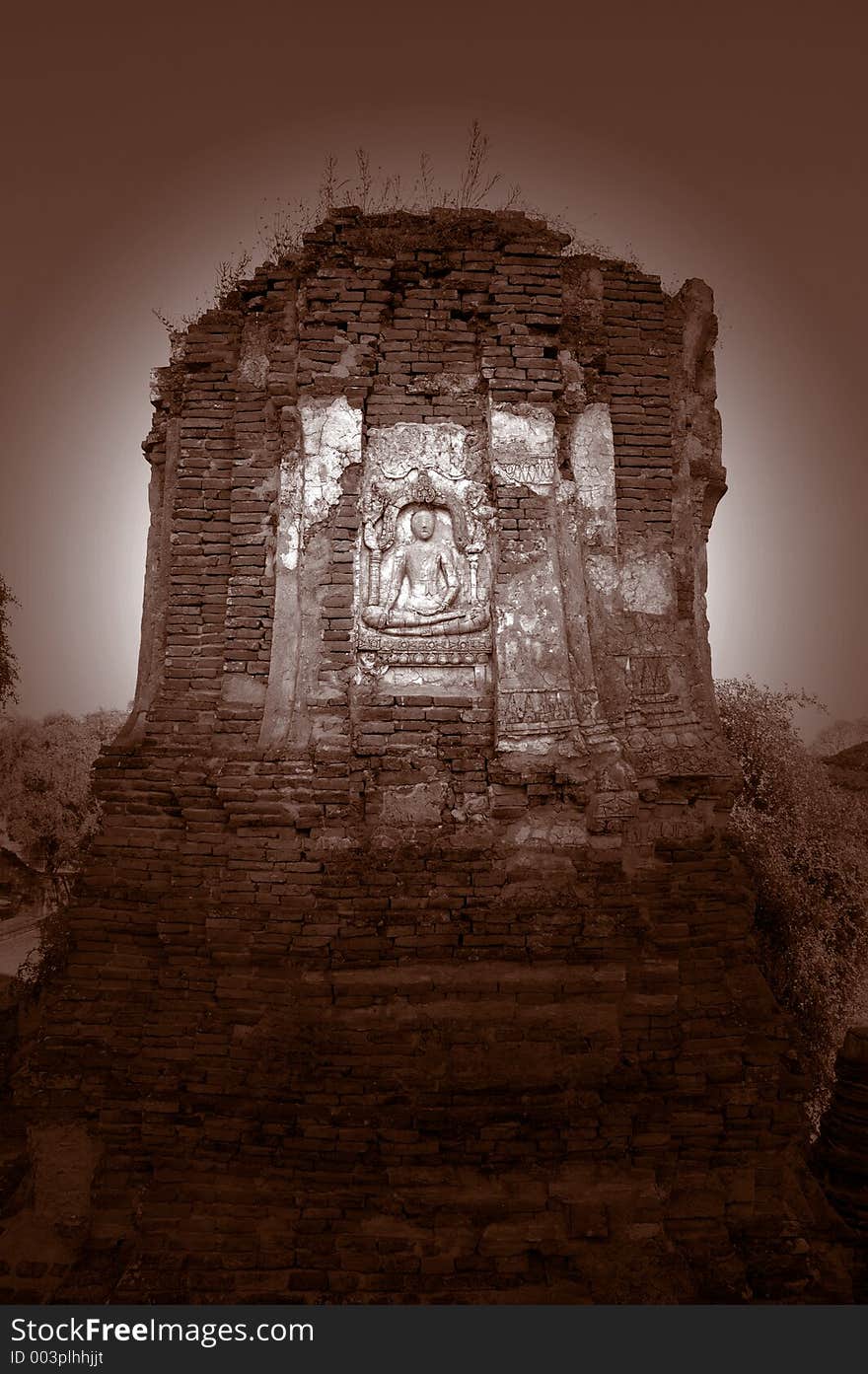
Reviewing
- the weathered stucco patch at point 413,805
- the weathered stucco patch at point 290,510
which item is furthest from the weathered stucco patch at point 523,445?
the weathered stucco patch at point 413,805

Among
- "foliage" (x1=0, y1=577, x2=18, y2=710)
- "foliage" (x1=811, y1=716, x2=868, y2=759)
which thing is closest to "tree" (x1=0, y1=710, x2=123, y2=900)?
"foliage" (x1=0, y1=577, x2=18, y2=710)

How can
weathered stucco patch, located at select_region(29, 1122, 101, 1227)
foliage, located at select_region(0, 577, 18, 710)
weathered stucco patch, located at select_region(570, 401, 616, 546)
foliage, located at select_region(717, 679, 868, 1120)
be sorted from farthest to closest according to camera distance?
foliage, located at select_region(0, 577, 18, 710), foliage, located at select_region(717, 679, 868, 1120), weathered stucco patch, located at select_region(570, 401, 616, 546), weathered stucco patch, located at select_region(29, 1122, 101, 1227)

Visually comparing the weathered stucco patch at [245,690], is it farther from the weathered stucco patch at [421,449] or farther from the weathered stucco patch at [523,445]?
the weathered stucco patch at [523,445]

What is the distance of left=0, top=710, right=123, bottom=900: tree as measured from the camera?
12.3 meters

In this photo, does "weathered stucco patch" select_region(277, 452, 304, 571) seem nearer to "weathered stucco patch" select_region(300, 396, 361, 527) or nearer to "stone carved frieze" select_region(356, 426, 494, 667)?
"weathered stucco patch" select_region(300, 396, 361, 527)

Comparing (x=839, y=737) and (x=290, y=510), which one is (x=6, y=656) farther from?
(x=839, y=737)

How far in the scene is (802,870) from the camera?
30.9ft

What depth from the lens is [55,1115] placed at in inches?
183

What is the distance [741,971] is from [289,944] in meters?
2.40

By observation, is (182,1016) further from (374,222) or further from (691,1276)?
(374,222)

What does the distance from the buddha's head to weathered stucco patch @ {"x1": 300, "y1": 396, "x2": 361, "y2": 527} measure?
0.46m

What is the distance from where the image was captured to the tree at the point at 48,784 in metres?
12.3

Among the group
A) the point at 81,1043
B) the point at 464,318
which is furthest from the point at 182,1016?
the point at 464,318

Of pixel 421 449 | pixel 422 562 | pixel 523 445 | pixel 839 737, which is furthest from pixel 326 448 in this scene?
pixel 839 737
